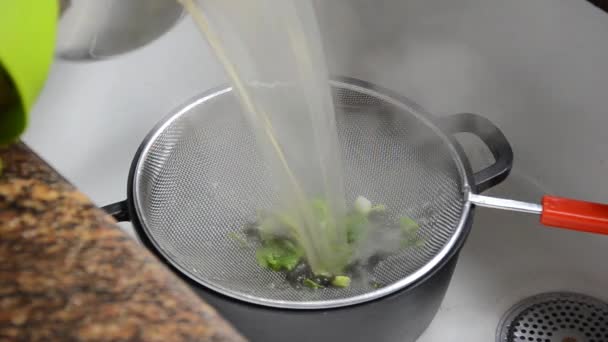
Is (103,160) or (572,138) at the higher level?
(572,138)

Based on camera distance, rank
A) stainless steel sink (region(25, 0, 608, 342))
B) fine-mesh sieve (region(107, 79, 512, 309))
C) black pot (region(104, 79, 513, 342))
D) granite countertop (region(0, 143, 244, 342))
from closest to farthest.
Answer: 1. granite countertop (region(0, 143, 244, 342))
2. black pot (region(104, 79, 513, 342))
3. fine-mesh sieve (region(107, 79, 512, 309))
4. stainless steel sink (region(25, 0, 608, 342))

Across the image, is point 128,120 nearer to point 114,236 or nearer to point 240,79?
point 240,79

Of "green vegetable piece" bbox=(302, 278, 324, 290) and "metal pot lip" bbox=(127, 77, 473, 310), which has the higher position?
"metal pot lip" bbox=(127, 77, 473, 310)

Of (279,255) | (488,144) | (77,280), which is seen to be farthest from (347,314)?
(77,280)

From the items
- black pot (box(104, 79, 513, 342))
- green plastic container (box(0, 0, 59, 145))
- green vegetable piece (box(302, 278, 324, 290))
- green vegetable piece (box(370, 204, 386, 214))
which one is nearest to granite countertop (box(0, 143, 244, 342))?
green plastic container (box(0, 0, 59, 145))

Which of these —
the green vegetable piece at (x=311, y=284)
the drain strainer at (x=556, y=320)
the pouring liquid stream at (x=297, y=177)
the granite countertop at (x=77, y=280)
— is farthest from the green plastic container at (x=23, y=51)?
the drain strainer at (x=556, y=320)

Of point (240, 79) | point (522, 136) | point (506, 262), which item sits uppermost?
point (240, 79)

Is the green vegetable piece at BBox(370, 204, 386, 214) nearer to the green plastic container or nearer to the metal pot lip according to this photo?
the metal pot lip

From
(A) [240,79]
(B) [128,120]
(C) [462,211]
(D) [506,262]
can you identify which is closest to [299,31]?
(A) [240,79]
